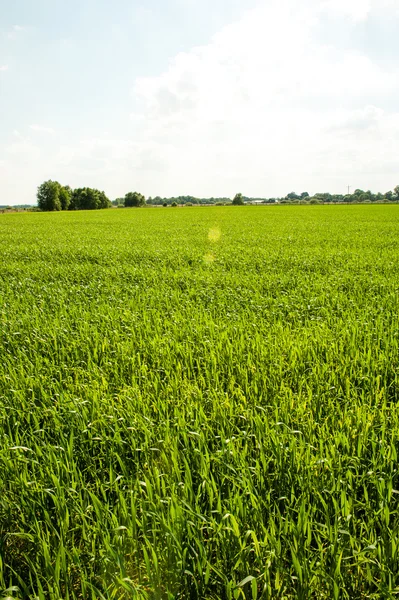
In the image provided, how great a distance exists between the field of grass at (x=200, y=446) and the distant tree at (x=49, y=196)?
116 metres

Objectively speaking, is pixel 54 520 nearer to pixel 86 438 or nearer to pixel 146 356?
pixel 86 438

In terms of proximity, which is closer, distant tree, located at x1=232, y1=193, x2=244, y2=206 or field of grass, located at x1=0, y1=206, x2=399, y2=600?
field of grass, located at x1=0, y1=206, x2=399, y2=600

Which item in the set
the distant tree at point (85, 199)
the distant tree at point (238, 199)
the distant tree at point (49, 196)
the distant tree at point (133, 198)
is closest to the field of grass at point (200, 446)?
the distant tree at point (49, 196)

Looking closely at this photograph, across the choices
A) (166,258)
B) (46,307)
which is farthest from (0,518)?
(166,258)

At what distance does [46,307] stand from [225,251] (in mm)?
9269

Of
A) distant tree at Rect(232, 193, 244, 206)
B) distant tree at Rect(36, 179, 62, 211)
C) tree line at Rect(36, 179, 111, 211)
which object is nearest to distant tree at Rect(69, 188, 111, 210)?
tree line at Rect(36, 179, 111, 211)

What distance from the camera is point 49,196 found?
11300 centimetres

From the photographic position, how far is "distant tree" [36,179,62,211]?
4446 inches

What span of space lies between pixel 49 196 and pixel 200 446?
407ft

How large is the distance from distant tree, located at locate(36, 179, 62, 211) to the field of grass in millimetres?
116491

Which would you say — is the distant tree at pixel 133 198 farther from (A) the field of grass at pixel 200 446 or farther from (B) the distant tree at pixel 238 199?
(A) the field of grass at pixel 200 446

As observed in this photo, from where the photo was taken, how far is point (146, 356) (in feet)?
16.4

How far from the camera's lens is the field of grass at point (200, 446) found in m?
1.95

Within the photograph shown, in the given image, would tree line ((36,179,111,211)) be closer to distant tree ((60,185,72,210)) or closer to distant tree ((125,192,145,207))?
distant tree ((60,185,72,210))
